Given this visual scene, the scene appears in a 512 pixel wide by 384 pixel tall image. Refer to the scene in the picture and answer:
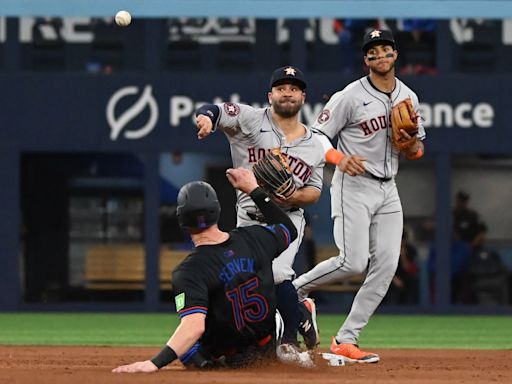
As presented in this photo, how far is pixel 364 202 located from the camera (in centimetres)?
805

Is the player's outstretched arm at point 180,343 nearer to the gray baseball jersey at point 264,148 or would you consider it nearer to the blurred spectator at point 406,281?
the gray baseball jersey at point 264,148

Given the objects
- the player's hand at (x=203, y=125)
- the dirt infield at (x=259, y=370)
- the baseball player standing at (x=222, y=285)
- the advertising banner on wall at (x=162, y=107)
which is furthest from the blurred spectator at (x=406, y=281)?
the baseball player standing at (x=222, y=285)

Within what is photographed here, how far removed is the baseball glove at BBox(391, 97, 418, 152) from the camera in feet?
25.8

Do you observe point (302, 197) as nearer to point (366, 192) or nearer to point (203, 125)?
point (366, 192)

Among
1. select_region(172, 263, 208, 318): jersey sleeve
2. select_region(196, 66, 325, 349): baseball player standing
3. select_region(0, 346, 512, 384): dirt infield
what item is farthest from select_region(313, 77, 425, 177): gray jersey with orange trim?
select_region(172, 263, 208, 318): jersey sleeve

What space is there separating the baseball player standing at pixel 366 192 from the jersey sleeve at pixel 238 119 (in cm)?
52

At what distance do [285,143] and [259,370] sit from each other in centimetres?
148

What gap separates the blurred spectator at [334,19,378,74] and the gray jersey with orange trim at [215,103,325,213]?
6.94m

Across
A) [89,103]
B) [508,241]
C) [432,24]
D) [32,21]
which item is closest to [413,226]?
[508,241]

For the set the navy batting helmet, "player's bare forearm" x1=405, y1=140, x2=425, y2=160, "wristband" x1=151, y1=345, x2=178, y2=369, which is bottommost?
"wristband" x1=151, y1=345, x2=178, y2=369

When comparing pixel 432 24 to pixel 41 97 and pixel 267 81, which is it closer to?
pixel 267 81

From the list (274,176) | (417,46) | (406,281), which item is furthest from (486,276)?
(274,176)

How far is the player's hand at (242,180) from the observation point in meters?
6.55

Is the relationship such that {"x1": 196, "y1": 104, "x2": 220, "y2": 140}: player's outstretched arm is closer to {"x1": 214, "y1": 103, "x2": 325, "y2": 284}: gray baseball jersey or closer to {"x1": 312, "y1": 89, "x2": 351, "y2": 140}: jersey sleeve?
{"x1": 214, "y1": 103, "x2": 325, "y2": 284}: gray baseball jersey
